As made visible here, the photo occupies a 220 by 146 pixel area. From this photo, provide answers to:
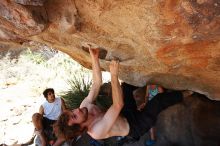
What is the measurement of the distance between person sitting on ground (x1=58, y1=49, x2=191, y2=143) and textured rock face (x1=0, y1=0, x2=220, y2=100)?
1.06 feet

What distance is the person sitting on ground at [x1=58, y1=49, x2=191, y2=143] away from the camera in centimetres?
472

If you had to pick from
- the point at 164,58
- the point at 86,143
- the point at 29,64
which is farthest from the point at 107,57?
the point at 29,64

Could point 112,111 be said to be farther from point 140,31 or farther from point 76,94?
point 76,94

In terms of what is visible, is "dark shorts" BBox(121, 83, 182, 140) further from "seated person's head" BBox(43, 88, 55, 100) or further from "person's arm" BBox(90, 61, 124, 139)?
"seated person's head" BBox(43, 88, 55, 100)

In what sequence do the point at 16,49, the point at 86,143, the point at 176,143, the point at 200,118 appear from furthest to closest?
1. the point at 16,49
2. the point at 86,143
3. the point at 176,143
4. the point at 200,118

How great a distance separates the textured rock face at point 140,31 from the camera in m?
3.97

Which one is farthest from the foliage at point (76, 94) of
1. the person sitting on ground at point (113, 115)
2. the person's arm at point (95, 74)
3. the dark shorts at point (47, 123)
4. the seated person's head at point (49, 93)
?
the person's arm at point (95, 74)

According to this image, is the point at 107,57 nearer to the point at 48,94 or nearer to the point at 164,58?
the point at 164,58

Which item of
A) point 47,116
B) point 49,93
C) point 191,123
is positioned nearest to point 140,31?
point 191,123

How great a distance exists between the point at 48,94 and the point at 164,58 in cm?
343

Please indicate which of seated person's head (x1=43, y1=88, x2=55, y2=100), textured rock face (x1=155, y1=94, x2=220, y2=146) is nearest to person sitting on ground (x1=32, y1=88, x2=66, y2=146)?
seated person's head (x1=43, y1=88, x2=55, y2=100)

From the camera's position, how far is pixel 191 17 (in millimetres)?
3926

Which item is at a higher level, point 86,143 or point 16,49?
point 16,49

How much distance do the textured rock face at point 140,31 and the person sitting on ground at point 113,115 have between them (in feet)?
1.06
